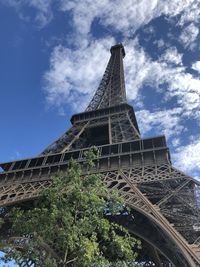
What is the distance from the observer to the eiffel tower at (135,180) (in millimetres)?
17391

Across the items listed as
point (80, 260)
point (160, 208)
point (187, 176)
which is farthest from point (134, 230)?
point (80, 260)

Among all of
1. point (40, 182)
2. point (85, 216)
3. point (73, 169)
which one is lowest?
point (85, 216)

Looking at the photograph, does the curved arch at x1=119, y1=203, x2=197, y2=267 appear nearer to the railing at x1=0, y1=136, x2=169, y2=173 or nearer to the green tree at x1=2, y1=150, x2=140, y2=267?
the green tree at x1=2, y1=150, x2=140, y2=267

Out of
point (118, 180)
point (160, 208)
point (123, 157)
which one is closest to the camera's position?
point (160, 208)

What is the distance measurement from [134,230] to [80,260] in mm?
10085

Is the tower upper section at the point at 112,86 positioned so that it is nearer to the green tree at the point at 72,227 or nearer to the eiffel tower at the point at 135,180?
the eiffel tower at the point at 135,180

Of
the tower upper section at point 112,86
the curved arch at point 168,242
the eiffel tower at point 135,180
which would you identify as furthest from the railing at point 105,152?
the tower upper section at point 112,86

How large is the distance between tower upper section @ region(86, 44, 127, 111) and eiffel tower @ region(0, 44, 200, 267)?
4.41 meters

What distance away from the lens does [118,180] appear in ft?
76.0

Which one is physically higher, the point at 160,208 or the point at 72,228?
the point at 160,208

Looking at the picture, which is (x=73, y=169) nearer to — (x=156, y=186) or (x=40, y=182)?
(x=156, y=186)

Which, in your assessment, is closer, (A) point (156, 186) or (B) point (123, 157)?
(A) point (156, 186)

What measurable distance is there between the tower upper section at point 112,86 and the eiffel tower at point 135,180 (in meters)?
4.41

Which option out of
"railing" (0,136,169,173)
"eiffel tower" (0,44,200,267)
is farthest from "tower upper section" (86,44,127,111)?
"railing" (0,136,169,173)
